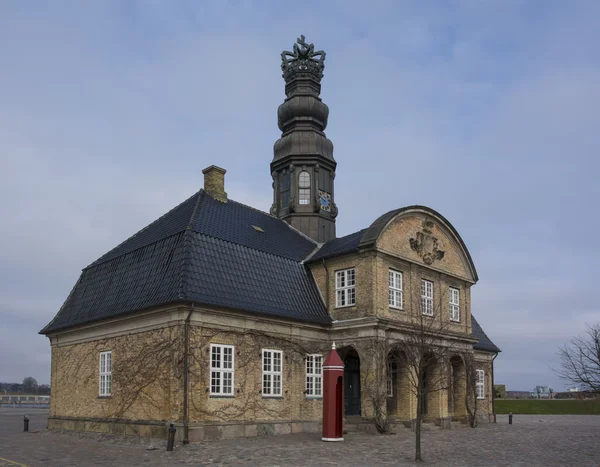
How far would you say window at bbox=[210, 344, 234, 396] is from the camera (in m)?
23.1

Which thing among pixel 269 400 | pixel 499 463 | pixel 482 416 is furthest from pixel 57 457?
pixel 482 416

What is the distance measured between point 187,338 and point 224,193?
404 inches

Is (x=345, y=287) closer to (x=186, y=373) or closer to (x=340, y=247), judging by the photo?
(x=340, y=247)

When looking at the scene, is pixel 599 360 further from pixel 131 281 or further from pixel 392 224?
pixel 131 281

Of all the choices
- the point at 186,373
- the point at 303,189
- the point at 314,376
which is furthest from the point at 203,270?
the point at 303,189

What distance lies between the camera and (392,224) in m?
28.8

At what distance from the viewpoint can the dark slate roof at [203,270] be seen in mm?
23859

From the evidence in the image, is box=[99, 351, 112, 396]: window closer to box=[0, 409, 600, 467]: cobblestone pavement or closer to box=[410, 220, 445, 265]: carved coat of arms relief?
box=[0, 409, 600, 467]: cobblestone pavement

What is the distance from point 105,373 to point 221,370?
5.80 meters

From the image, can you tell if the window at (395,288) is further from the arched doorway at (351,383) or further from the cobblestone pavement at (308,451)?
the cobblestone pavement at (308,451)

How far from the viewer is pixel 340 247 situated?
1162 inches

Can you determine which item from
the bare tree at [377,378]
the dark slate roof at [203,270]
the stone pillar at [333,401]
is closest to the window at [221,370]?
the dark slate roof at [203,270]

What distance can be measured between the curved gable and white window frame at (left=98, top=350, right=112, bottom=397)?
11445mm

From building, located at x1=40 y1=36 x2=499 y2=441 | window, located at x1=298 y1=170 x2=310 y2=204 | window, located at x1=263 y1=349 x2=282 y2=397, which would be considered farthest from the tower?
window, located at x1=263 y1=349 x2=282 y2=397
